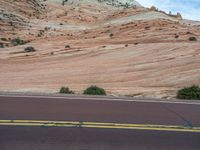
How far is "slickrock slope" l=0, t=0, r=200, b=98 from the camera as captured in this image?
90.4ft

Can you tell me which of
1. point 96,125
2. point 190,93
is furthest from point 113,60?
point 96,125

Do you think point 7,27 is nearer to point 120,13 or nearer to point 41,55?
point 120,13

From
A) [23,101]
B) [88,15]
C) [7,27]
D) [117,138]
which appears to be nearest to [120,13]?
[88,15]

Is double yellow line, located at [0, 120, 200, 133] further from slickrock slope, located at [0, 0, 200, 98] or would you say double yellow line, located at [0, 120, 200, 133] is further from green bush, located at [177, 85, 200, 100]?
slickrock slope, located at [0, 0, 200, 98]

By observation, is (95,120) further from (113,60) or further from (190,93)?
(113,60)

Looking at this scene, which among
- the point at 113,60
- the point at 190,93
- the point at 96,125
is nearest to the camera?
the point at 96,125

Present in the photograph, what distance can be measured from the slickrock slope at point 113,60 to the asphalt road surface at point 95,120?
977cm

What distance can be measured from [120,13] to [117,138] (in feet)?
203

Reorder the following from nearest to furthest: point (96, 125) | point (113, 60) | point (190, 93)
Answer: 1. point (96, 125)
2. point (190, 93)
3. point (113, 60)

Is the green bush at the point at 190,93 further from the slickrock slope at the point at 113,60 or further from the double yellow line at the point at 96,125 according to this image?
the double yellow line at the point at 96,125

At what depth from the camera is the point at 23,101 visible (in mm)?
14719

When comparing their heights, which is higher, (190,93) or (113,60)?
(190,93)

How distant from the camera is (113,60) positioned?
35.3 m

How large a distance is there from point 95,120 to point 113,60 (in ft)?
79.2
